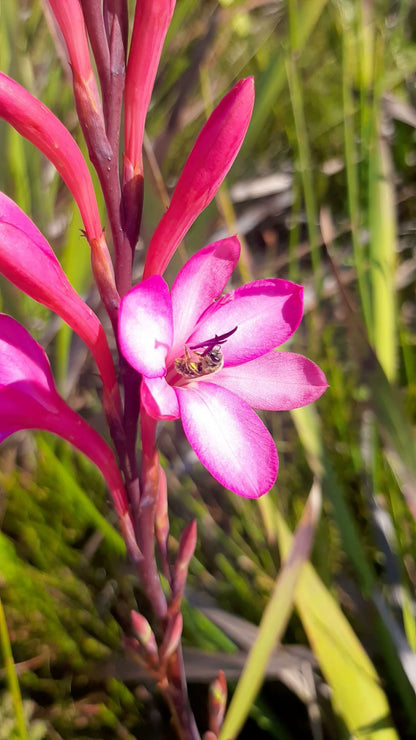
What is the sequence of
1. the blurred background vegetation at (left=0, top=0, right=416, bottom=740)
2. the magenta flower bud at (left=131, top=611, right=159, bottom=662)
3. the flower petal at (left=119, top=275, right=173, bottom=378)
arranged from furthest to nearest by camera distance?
the blurred background vegetation at (left=0, top=0, right=416, bottom=740)
the magenta flower bud at (left=131, top=611, right=159, bottom=662)
the flower petal at (left=119, top=275, right=173, bottom=378)

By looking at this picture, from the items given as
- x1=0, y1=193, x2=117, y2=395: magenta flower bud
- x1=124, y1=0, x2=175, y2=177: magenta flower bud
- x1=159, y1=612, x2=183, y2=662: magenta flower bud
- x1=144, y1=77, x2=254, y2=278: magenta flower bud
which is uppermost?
x1=124, y1=0, x2=175, y2=177: magenta flower bud

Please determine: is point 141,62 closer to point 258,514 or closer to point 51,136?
point 51,136

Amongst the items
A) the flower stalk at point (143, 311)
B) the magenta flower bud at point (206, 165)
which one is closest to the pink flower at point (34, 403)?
the flower stalk at point (143, 311)

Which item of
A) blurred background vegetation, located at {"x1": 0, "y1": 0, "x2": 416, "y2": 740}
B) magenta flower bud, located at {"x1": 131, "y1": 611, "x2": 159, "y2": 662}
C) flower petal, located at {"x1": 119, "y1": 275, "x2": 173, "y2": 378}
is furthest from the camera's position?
blurred background vegetation, located at {"x1": 0, "y1": 0, "x2": 416, "y2": 740}

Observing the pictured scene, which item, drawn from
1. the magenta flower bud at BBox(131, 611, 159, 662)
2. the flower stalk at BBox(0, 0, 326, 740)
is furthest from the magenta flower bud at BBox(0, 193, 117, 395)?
the magenta flower bud at BBox(131, 611, 159, 662)

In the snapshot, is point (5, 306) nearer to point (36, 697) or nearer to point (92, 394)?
point (92, 394)

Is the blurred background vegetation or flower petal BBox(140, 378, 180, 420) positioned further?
the blurred background vegetation

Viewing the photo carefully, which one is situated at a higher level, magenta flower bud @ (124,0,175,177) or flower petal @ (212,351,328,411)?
magenta flower bud @ (124,0,175,177)

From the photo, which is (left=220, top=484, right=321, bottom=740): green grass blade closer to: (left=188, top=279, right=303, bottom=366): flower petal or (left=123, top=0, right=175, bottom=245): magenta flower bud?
(left=188, top=279, right=303, bottom=366): flower petal

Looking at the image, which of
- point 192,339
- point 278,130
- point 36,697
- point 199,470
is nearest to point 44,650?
point 36,697
